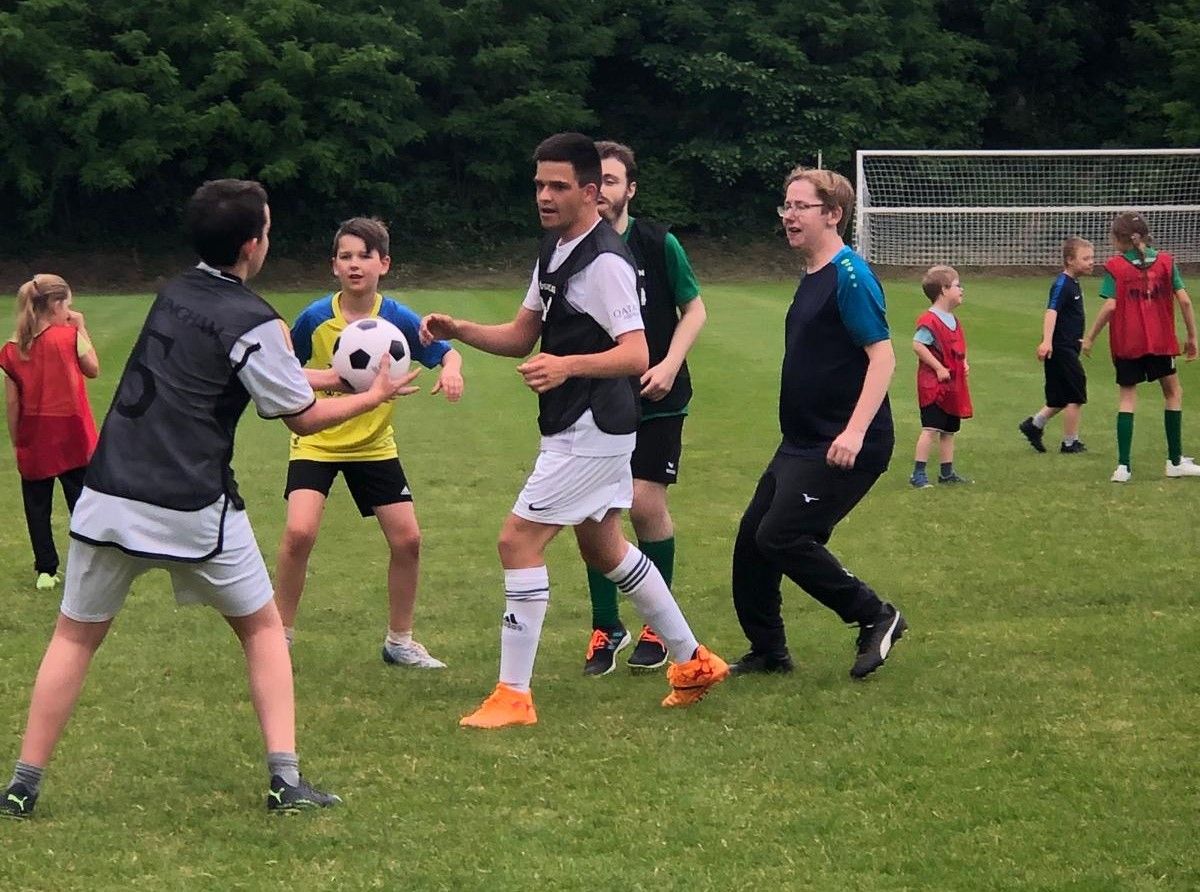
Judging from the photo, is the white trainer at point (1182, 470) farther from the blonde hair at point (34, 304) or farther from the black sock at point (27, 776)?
the black sock at point (27, 776)

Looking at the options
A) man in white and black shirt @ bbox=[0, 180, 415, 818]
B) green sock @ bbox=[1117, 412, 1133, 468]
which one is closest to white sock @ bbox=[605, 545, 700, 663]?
man in white and black shirt @ bbox=[0, 180, 415, 818]

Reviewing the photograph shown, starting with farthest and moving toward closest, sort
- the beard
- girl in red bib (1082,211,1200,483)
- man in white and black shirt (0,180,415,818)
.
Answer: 1. girl in red bib (1082,211,1200,483)
2. the beard
3. man in white and black shirt (0,180,415,818)

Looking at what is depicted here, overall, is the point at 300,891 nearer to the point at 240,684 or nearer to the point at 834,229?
the point at 240,684

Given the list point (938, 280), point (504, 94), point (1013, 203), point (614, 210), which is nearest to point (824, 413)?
point (614, 210)

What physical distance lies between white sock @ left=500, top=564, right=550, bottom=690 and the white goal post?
23.8m

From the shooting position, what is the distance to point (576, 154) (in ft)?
17.8

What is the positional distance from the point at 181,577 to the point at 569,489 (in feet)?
4.82

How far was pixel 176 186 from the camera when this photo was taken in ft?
127

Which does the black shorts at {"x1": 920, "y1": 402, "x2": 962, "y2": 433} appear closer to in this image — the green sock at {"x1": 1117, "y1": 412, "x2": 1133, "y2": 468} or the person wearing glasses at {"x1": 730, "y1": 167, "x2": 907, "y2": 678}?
the green sock at {"x1": 1117, "y1": 412, "x2": 1133, "y2": 468}

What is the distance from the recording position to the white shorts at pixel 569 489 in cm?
554

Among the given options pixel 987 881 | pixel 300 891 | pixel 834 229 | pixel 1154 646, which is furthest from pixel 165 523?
pixel 1154 646

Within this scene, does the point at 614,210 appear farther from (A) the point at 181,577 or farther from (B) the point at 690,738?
(A) the point at 181,577

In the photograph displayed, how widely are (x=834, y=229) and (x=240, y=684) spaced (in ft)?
9.59

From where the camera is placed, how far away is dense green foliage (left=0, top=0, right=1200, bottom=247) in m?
37.0
